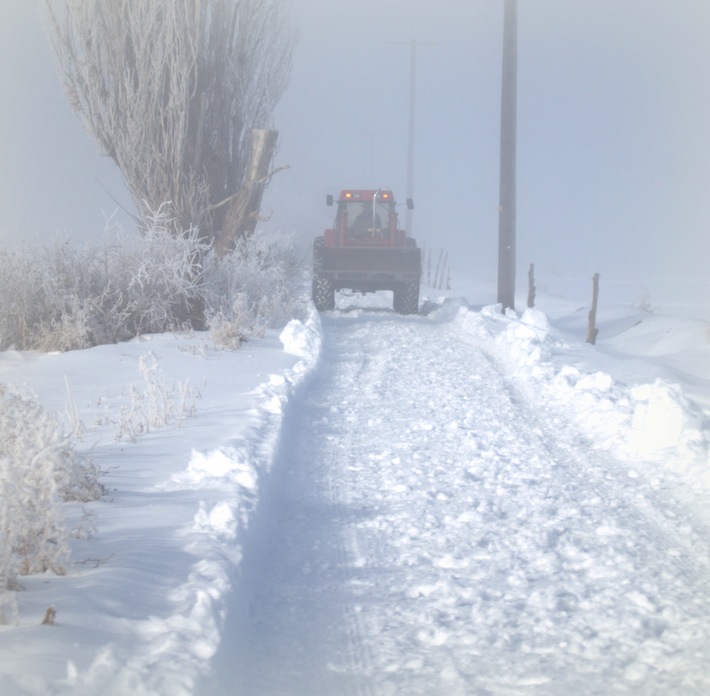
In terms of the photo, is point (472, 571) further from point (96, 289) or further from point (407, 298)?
point (407, 298)

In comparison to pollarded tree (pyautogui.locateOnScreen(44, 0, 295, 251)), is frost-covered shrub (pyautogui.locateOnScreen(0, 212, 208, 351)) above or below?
below

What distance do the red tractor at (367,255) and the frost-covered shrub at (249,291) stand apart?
1290 mm

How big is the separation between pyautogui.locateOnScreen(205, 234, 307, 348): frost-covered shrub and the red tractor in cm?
129

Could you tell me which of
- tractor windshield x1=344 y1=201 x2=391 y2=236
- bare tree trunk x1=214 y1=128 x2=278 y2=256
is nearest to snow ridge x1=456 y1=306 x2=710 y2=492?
bare tree trunk x1=214 y1=128 x2=278 y2=256

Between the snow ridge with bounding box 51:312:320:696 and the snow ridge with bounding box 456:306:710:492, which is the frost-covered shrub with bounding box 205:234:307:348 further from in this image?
the snow ridge with bounding box 51:312:320:696

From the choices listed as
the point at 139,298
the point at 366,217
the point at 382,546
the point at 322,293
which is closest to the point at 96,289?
the point at 139,298

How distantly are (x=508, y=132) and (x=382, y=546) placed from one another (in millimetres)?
14796

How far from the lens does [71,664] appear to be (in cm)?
301

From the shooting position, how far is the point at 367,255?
19.5 meters

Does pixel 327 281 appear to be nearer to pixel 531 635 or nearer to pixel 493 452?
pixel 493 452

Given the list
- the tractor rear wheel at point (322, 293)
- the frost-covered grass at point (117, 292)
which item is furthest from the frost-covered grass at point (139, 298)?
the tractor rear wheel at point (322, 293)

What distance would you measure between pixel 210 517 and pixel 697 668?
8.95ft

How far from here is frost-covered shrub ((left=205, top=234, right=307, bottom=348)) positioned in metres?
14.4

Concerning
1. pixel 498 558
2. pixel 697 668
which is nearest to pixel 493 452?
pixel 498 558
